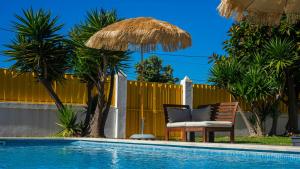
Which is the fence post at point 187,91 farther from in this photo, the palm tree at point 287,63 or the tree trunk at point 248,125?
the palm tree at point 287,63

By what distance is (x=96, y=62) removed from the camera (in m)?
12.3

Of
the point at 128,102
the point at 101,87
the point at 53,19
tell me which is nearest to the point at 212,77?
the point at 128,102

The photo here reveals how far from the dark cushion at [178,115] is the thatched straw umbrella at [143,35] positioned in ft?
2.27

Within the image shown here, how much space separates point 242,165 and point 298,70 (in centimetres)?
983

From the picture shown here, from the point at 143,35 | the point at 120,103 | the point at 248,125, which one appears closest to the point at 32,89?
the point at 120,103

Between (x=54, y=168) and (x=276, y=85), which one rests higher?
(x=276, y=85)

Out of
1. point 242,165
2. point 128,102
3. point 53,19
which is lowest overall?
point 242,165

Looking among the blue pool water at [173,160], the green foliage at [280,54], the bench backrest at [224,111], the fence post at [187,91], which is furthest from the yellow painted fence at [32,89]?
the green foliage at [280,54]

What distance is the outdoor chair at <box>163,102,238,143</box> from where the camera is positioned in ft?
31.7

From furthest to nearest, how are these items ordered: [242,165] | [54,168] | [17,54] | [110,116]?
1. [110,116]
2. [17,54]
3. [242,165]
4. [54,168]

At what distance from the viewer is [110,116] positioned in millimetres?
14078

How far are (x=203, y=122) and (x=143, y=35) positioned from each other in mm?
2553

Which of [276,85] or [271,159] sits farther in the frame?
[276,85]

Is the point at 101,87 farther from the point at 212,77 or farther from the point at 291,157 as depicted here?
the point at 291,157
